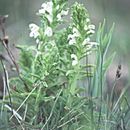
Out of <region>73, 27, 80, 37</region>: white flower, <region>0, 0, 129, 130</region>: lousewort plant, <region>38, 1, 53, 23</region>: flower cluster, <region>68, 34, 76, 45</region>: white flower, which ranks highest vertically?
<region>38, 1, 53, 23</region>: flower cluster

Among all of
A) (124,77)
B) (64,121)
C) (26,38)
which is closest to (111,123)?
(64,121)

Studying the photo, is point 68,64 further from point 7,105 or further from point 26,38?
A: point 26,38

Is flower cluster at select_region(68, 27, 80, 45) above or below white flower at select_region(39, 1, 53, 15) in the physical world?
below

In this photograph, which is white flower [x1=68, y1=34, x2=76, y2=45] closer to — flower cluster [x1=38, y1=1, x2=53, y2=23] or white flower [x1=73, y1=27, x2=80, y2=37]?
white flower [x1=73, y1=27, x2=80, y2=37]

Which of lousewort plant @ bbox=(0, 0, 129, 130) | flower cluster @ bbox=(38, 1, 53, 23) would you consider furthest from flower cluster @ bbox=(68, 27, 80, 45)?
flower cluster @ bbox=(38, 1, 53, 23)

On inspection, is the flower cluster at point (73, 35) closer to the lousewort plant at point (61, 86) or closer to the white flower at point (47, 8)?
the lousewort plant at point (61, 86)

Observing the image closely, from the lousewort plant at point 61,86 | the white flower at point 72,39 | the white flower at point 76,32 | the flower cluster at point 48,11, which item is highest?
the flower cluster at point 48,11

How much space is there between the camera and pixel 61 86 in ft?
6.91

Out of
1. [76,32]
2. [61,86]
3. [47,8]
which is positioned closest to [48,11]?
[47,8]

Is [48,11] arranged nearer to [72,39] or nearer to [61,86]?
[72,39]

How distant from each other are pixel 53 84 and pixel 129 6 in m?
1.62

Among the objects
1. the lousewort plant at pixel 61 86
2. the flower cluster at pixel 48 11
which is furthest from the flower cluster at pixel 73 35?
the flower cluster at pixel 48 11

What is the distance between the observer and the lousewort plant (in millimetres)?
2016

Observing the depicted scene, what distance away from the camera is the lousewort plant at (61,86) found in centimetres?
202
